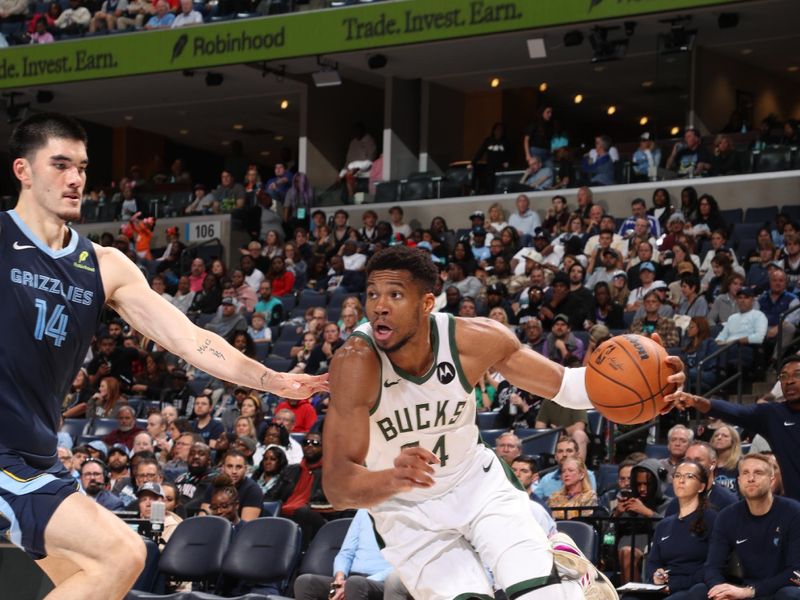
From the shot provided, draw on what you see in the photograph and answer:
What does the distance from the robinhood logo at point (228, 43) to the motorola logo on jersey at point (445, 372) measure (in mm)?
17490

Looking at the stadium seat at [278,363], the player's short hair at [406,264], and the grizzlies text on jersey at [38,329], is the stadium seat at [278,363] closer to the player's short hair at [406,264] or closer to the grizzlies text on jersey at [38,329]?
the player's short hair at [406,264]

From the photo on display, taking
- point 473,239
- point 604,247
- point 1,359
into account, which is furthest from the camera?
point 473,239

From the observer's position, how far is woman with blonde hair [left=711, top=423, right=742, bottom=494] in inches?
384

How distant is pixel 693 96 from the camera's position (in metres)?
21.0

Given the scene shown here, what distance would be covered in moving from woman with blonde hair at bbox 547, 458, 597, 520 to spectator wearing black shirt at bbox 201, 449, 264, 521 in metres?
2.57

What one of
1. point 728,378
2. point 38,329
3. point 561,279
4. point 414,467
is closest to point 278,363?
point 561,279

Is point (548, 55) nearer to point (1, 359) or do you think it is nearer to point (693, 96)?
point (693, 96)

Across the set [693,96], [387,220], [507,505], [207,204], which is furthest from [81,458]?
[693,96]

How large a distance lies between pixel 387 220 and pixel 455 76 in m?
4.21

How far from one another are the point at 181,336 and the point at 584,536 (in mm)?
4481

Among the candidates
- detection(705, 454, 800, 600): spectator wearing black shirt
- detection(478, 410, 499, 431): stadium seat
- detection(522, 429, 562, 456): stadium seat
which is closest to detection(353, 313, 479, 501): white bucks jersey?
detection(705, 454, 800, 600): spectator wearing black shirt

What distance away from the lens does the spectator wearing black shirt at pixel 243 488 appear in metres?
10.7

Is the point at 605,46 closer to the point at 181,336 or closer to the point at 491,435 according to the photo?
the point at 491,435

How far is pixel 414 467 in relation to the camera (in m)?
4.14
